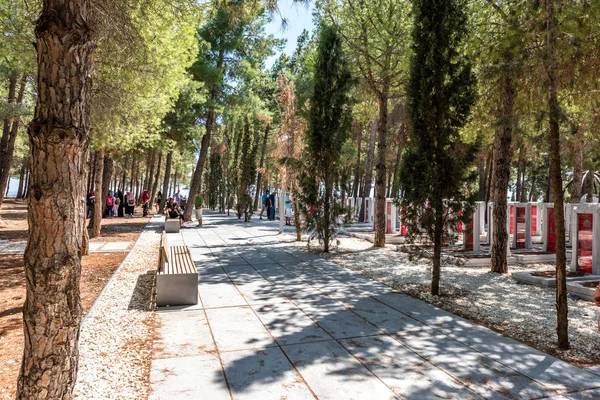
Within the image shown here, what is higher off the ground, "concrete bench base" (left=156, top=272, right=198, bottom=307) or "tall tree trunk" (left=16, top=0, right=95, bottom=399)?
"tall tree trunk" (left=16, top=0, right=95, bottom=399)


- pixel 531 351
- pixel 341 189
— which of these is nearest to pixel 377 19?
pixel 341 189

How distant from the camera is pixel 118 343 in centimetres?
473

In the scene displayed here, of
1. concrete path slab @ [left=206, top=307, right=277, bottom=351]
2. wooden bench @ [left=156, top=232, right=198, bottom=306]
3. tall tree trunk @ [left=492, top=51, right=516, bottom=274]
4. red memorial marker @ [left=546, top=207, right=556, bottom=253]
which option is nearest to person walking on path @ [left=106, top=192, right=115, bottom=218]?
wooden bench @ [left=156, top=232, right=198, bottom=306]

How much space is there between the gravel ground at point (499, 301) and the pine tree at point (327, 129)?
4.98 feet

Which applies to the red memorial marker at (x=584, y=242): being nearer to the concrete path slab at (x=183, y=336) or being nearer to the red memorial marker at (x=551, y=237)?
the red memorial marker at (x=551, y=237)

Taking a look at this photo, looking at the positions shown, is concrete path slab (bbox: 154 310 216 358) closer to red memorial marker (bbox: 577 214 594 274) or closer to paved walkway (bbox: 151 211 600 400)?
paved walkway (bbox: 151 211 600 400)

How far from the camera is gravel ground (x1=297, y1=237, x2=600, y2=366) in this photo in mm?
5285

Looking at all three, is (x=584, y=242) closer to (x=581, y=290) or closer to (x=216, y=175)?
(x=581, y=290)

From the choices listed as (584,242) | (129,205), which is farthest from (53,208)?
(129,205)

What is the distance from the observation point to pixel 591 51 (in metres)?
8.42

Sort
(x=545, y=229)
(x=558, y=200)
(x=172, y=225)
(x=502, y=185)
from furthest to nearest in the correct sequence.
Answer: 1. (x=172, y=225)
2. (x=545, y=229)
3. (x=502, y=185)
4. (x=558, y=200)

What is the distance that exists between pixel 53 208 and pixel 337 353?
127 inches

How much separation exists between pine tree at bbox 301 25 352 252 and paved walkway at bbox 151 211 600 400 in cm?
490

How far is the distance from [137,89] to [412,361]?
9925 mm
